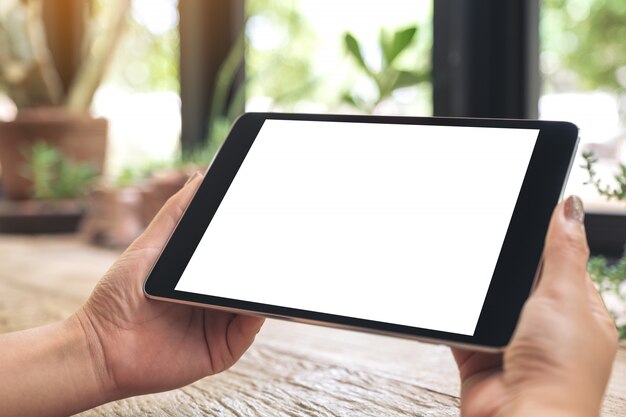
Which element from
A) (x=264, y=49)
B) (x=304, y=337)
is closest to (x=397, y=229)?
(x=304, y=337)

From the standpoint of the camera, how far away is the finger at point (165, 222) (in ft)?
1.97

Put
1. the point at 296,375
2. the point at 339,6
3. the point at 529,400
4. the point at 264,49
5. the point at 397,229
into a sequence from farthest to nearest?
the point at 264,49, the point at 339,6, the point at 296,375, the point at 397,229, the point at 529,400

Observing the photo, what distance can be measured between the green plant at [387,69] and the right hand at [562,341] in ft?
2.81

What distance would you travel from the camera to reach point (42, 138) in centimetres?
185

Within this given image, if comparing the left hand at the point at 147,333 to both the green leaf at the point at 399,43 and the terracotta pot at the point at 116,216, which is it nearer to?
the green leaf at the point at 399,43

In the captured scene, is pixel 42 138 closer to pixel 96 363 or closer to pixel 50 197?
pixel 50 197

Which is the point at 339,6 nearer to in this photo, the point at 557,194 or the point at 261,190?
the point at 261,190

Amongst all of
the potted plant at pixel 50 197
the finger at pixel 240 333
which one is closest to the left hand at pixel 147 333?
the finger at pixel 240 333

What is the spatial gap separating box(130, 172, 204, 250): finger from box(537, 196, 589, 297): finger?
300 millimetres

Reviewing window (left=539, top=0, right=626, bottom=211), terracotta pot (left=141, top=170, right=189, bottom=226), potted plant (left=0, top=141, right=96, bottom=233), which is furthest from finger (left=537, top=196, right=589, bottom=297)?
potted plant (left=0, top=141, right=96, bottom=233)

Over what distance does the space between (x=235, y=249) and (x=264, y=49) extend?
1.27m

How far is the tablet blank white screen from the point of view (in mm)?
471

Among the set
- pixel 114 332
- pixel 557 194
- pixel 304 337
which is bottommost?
pixel 304 337

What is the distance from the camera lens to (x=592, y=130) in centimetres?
114
